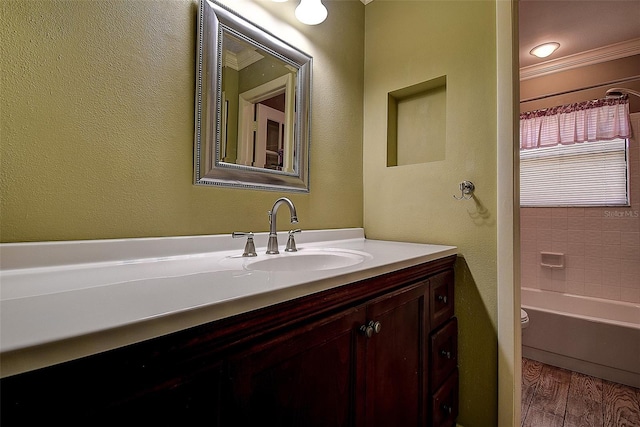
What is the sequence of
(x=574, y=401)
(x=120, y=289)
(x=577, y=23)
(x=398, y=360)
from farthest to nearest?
(x=577, y=23) < (x=574, y=401) < (x=398, y=360) < (x=120, y=289)

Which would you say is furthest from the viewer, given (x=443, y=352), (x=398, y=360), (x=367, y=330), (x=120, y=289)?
(x=443, y=352)

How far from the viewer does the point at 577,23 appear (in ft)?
6.96

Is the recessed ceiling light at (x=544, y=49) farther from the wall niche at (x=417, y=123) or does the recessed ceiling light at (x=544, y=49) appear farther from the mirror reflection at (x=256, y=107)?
the mirror reflection at (x=256, y=107)

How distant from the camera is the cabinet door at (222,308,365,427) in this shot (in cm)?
56

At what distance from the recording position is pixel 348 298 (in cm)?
78

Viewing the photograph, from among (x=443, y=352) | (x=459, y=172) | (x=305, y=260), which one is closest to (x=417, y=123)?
(x=459, y=172)

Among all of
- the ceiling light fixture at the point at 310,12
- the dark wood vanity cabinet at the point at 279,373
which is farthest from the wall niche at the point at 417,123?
the dark wood vanity cabinet at the point at 279,373

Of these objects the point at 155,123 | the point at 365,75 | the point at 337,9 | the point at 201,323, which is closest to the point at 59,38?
the point at 155,123

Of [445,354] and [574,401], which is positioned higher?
[445,354]

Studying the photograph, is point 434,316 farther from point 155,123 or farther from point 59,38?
point 59,38

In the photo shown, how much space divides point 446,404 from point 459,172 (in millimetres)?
1007

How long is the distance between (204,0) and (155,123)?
0.48 meters

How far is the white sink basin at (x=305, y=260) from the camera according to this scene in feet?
3.39

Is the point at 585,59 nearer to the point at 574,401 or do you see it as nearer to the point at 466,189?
the point at 466,189
